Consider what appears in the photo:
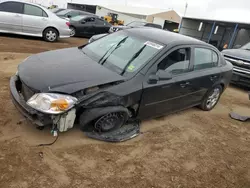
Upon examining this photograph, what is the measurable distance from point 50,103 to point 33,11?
303 inches

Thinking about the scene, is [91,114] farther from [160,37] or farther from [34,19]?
[34,19]

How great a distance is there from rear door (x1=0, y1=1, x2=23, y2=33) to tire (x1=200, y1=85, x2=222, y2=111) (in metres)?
7.63

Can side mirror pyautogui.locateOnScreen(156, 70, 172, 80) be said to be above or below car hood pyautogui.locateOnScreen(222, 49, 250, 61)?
below

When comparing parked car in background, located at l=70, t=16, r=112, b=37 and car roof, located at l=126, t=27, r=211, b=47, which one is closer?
car roof, located at l=126, t=27, r=211, b=47

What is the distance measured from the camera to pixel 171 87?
12.8 feet

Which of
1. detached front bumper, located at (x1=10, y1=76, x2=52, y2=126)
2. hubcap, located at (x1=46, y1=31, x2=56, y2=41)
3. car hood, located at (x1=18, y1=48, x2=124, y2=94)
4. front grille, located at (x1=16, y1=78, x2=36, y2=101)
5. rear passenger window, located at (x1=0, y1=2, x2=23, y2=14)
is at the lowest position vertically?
hubcap, located at (x1=46, y1=31, x2=56, y2=41)

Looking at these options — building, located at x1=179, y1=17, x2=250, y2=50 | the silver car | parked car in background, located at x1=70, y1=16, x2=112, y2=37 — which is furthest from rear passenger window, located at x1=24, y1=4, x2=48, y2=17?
building, located at x1=179, y1=17, x2=250, y2=50

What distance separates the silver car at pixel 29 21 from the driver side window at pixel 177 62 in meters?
7.17

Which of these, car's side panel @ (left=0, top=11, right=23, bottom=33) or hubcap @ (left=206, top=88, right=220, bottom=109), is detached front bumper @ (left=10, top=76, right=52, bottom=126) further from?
car's side panel @ (left=0, top=11, right=23, bottom=33)

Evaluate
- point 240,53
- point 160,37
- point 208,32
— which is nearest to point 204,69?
point 160,37

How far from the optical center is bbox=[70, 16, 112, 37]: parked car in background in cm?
1317

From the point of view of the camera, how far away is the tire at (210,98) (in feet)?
16.7

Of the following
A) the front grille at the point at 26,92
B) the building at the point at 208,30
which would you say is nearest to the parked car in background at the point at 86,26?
the building at the point at 208,30

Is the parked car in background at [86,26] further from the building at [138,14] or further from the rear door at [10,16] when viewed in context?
the building at [138,14]
